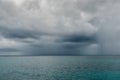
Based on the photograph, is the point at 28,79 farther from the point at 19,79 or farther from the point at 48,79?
the point at 48,79

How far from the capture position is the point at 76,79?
2291 inches

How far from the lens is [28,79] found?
59.7 meters

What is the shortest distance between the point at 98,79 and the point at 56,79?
1509 cm

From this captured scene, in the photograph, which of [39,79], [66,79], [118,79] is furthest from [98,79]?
[39,79]

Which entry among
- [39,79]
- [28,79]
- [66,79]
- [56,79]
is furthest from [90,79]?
[28,79]

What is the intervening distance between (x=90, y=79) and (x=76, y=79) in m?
5.02

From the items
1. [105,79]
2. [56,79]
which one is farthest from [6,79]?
[105,79]

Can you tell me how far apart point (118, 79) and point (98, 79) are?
22.6 feet

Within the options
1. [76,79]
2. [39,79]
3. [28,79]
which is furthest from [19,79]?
[76,79]

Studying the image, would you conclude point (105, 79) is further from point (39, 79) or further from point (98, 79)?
point (39, 79)

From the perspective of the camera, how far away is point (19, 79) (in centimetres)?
→ 5897

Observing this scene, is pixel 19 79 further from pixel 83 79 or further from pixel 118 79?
pixel 118 79

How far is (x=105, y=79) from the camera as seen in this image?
57.7 meters

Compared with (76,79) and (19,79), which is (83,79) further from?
(19,79)
